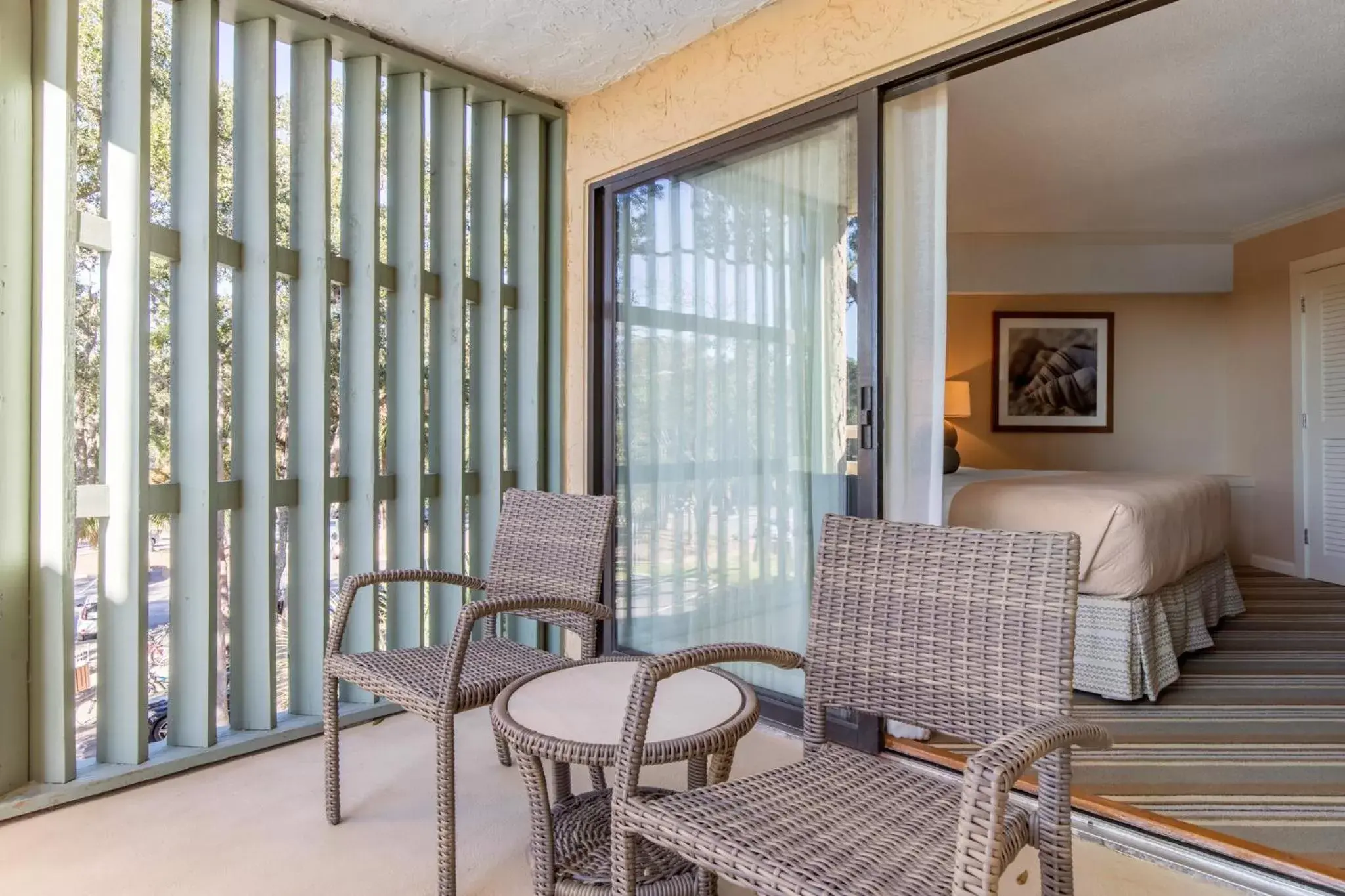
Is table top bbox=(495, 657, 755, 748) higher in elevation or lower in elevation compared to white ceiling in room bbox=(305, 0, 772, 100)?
lower

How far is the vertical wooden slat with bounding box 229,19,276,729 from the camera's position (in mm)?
2512

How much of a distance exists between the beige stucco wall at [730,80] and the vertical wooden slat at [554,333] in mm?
28

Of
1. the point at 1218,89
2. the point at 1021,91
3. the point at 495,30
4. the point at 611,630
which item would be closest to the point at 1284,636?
the point at 1218,89

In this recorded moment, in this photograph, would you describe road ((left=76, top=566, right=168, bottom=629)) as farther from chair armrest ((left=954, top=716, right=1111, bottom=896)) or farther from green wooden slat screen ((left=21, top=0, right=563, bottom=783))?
chair armrest ((left=954, top=716, right=1111, bottom=896))

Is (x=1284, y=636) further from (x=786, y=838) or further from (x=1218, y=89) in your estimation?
(x=786, y=838)

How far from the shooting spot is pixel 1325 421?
199 inches

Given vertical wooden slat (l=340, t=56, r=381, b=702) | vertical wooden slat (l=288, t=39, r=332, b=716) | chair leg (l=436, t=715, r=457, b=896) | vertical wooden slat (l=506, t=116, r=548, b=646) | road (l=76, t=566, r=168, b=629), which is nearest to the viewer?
chair leg (l=436, t=715, r=457, b=896)

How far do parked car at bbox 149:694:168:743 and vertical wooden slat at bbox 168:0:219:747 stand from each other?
0.06 metres

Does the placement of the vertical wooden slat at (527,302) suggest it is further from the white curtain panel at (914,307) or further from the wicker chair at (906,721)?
the wicker chair at (906,721)

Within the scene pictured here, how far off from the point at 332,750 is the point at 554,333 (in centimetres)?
188

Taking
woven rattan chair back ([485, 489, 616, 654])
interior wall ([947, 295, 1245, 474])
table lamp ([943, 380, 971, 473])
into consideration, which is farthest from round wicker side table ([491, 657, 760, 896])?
interior wall ([947, 295, 1245, 474])

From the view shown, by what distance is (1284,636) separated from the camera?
3732mm

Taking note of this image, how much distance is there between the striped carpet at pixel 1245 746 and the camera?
196cm

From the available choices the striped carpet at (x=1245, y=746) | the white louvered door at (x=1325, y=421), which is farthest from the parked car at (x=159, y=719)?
the white louvered door at (x=1325, y=421)
